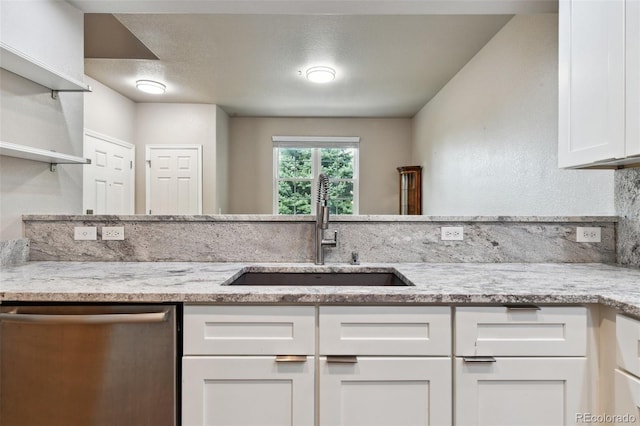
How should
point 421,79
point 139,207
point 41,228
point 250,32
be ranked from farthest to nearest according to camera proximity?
point 139,207 < point 421,79 < point 250,32 < point 41,228

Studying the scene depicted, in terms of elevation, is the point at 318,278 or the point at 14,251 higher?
the point at 14,251

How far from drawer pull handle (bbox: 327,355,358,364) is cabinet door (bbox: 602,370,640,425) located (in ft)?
2.45

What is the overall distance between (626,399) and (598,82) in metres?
1.09

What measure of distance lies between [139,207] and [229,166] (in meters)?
1.48

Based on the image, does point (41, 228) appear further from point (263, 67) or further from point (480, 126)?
point (480, 126)

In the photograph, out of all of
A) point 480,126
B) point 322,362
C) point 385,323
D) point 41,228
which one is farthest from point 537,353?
point 480,126

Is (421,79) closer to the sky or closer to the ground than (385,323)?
closer to the sky

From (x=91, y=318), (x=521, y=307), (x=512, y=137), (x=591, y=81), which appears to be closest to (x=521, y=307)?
(x=521, y=307)

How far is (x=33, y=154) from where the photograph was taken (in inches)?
59.1

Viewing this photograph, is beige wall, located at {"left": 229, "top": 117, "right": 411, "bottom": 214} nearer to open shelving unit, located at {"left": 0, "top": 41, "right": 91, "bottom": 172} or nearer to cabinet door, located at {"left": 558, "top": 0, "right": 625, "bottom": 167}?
open shelving unit, located at {"left": 0, "top": 41, "right": 91, "bottom": 172}

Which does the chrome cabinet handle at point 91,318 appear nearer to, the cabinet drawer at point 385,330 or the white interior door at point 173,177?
the cabinet drawer at point 385,330

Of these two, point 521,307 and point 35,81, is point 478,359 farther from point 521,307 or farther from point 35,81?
point 35,81

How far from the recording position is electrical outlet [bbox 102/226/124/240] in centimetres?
166

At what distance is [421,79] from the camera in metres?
3.89
